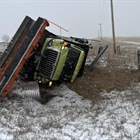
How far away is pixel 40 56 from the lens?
10.1 m

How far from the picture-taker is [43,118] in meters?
8.52

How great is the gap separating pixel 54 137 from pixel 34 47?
3.50 meters

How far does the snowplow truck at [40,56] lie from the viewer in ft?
31.6

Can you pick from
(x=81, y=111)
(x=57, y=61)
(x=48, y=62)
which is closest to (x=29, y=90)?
(x=48, y=62)

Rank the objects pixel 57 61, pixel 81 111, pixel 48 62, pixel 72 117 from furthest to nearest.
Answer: pixel 48 62, pixel 57 61, pixel 81 111, pixel 72 117

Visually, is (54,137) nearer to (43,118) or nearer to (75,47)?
(43,118)

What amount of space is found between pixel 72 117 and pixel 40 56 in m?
2.64

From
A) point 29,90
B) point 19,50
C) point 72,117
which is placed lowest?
point 72,117

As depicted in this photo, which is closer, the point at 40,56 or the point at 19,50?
the point at 19,50

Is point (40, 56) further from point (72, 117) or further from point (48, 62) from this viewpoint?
point (72, 117)

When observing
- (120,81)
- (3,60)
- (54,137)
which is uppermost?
(3,60)

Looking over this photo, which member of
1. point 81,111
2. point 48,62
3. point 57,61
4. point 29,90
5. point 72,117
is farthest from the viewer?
point 48,62

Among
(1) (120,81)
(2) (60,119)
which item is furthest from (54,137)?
(1) (120,81)

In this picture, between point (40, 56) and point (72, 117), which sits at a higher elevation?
point (40, 56)
